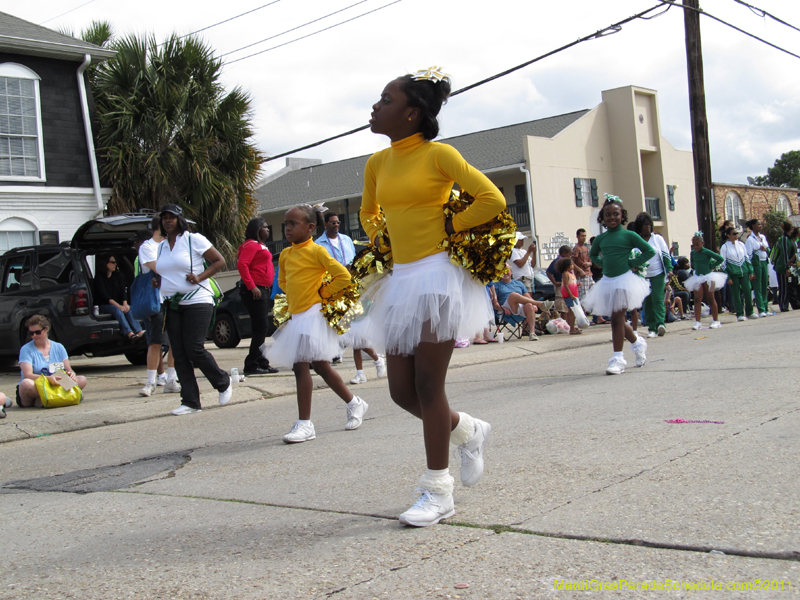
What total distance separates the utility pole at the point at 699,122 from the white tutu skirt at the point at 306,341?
14.1m

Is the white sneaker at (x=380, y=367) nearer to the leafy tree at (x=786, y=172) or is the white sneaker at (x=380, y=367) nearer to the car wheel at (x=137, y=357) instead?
the car wheel at (x=137, y=357)

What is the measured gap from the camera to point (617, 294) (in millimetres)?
8406

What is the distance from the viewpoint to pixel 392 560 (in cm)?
288

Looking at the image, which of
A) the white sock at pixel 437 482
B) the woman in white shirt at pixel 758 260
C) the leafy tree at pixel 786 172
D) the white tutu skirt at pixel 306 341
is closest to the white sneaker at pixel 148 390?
the white tutu skirt at pixel 306 341

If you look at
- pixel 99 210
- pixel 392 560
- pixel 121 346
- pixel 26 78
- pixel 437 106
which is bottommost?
pixel 392 560

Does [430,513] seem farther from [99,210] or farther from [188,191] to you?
[188,191]

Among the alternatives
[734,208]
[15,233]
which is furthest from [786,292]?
[734,208]

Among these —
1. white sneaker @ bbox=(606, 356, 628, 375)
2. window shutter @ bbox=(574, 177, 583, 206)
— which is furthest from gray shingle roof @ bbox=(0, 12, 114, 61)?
window shutter @ bbox=(574, 177, 583, 206)

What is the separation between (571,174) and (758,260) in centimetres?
2063

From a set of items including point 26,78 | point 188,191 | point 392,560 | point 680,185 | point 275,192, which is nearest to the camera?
point 392,560

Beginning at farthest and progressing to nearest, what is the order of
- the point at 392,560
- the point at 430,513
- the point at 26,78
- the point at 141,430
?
the point at 26,78, the point at 141,430, the point at 430,513, the point at 392,560

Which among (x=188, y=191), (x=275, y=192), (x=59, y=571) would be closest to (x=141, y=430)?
(x=59, y=571)

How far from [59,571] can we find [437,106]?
2.52 m

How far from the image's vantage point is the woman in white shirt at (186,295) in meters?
7.29
